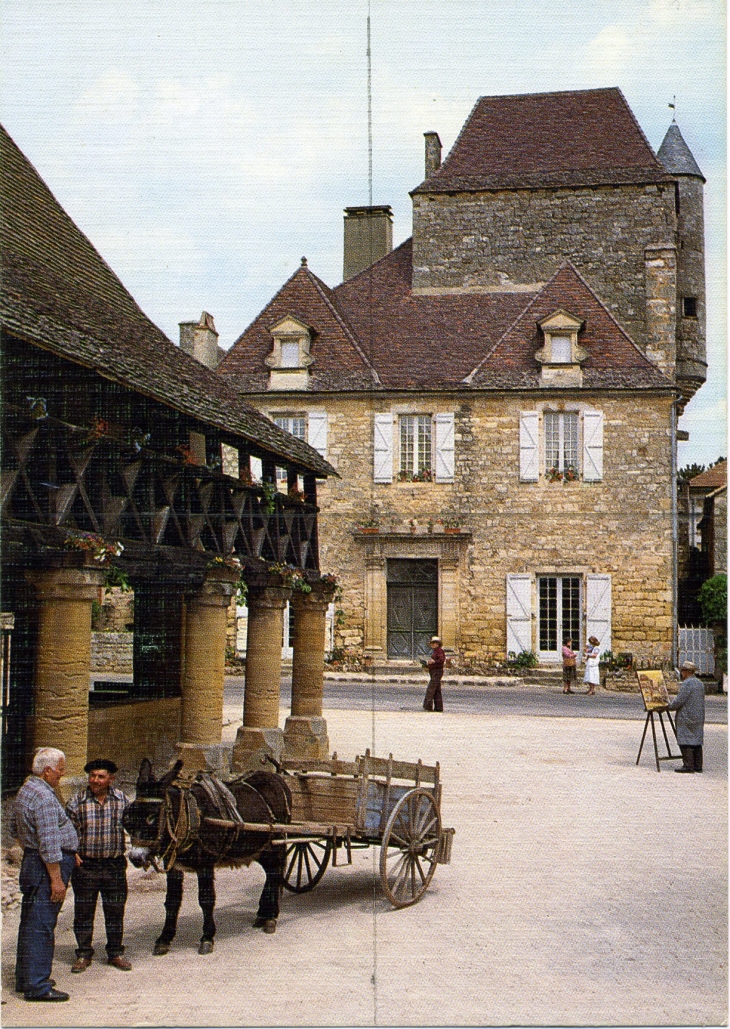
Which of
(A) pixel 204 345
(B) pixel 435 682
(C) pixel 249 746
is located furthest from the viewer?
(A) pixel 204 345

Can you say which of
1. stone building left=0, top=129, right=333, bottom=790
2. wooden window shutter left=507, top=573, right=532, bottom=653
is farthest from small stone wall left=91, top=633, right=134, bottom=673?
wooden window shutter left=507, top=573, right=532, bottom=653

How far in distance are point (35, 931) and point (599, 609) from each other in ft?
67.1

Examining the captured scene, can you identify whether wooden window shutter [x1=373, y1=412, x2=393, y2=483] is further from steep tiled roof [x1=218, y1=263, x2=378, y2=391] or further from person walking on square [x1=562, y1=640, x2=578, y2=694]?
person walking on square [x1=562, y1=640, x2=578, y2=694]

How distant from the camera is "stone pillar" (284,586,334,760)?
1478 centimetres

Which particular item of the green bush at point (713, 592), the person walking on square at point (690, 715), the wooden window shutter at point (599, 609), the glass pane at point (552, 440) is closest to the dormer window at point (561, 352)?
the glass pane at point (552, 440)

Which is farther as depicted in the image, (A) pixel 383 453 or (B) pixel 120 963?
(A) pixel 383 453

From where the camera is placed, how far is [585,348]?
2716 cm

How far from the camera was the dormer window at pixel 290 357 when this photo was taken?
27.2 meters

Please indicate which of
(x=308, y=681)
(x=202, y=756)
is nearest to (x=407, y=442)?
(x=308, y=681)

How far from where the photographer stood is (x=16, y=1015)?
6004 mm

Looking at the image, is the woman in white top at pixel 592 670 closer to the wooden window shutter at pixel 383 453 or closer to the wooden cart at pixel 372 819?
the wooden window shutter at pixel 383 453

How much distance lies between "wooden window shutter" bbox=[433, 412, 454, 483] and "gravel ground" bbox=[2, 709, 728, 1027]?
15.0m

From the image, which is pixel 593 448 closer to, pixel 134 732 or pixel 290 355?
pixel 290 355

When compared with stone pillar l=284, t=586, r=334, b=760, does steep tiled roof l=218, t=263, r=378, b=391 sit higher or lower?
higher
